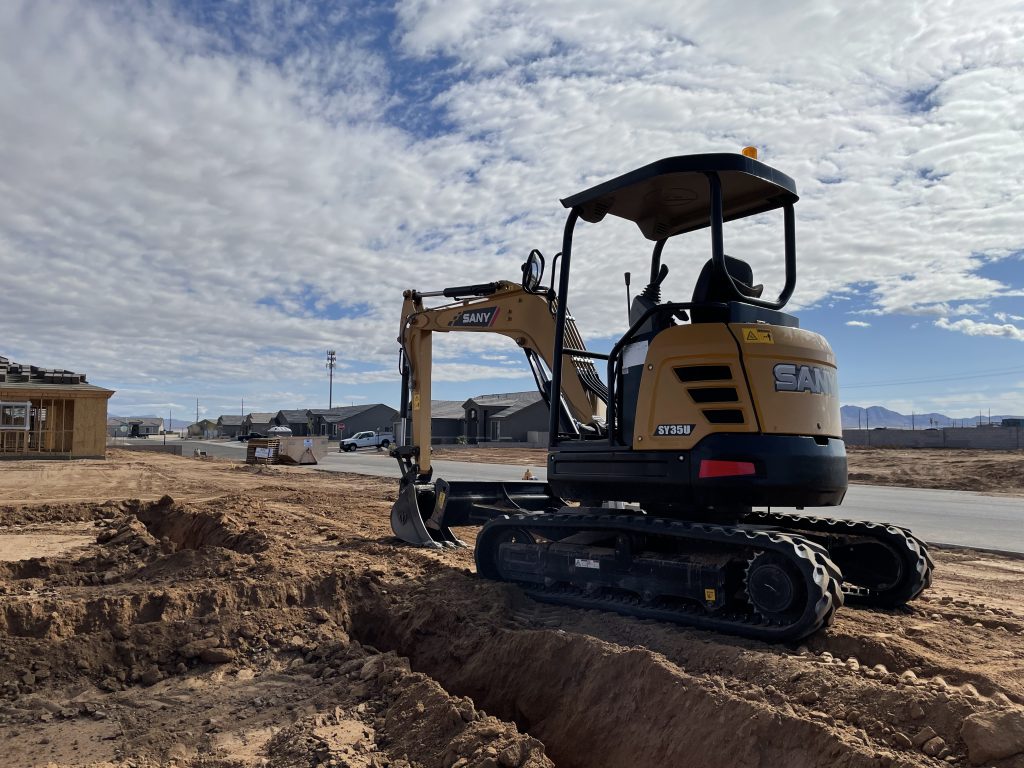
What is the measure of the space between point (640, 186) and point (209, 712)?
488 centimetres

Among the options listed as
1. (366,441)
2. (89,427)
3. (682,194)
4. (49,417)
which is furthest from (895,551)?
(366,441)

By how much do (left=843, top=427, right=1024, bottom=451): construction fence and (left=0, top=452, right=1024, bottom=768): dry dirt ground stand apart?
36237mm

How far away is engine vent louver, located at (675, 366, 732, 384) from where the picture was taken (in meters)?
5.41

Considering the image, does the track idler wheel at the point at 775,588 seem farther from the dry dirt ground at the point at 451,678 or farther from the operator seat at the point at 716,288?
the operator seat at the point at 716,288

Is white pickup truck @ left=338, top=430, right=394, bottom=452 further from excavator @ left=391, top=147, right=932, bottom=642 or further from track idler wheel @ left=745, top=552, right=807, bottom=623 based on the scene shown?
track idler wheel @ left=745, top=552, right=807, bottom=623

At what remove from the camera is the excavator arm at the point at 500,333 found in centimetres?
748

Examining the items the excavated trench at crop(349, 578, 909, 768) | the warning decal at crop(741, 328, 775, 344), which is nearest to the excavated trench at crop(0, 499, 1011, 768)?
the excavated trench at crop(349, 578, 909, 768)

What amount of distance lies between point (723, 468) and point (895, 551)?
6.38 feet

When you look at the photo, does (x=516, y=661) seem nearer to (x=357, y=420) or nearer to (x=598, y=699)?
(x=598, y=699)

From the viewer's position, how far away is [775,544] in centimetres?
512

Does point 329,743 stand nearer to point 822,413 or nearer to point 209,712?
point 209,712

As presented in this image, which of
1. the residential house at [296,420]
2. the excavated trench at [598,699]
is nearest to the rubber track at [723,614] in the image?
the excavated trench at [598,699]

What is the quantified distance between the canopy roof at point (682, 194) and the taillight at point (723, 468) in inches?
85.2

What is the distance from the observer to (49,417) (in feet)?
108
